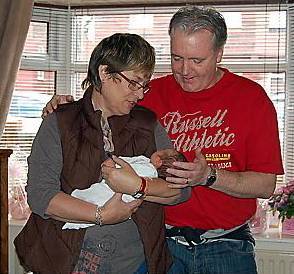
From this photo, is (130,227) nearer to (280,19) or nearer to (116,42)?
(116,42)

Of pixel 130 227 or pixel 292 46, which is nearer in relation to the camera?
pixel 130 227

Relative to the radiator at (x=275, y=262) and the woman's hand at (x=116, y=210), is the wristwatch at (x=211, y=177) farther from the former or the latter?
the radiator at (x=275, y=262)

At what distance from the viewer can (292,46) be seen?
3.72 m

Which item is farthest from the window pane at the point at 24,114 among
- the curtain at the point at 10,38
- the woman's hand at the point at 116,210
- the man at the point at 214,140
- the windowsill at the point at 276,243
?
the woman's hand at the point at 116,210

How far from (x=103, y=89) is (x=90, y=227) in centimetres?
40

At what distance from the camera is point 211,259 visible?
220 centimetres

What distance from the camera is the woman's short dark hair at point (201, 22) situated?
2.09m

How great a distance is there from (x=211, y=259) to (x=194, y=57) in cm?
68

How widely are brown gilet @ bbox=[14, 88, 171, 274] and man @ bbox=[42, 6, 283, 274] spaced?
25 cm

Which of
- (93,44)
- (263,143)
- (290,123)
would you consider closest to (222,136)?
(263,143)

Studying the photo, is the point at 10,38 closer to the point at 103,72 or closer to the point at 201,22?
the point at 201,22

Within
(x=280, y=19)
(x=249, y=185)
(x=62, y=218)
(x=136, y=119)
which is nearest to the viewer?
(x=62, y=218)

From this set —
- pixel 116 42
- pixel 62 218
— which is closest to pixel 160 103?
pixel 116 42

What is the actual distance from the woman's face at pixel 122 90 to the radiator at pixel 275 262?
1.89m
